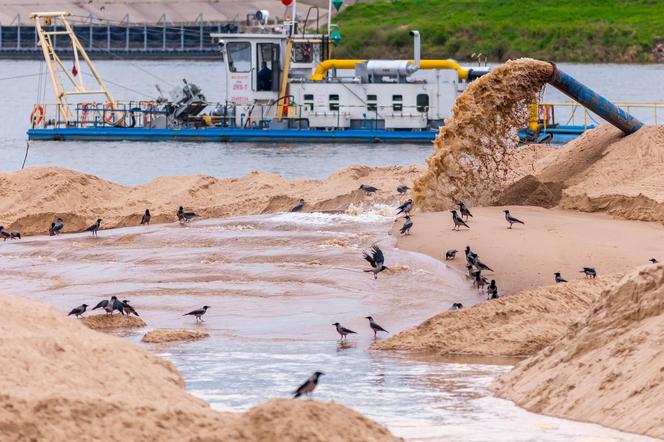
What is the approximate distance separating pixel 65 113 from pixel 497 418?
3773cm

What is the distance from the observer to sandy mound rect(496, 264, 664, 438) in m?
11.6

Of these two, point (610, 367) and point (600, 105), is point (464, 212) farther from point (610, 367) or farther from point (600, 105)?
point (610, 367)

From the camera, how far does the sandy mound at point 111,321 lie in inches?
658

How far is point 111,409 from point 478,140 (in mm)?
14424

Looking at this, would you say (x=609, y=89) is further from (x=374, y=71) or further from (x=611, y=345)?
(x=611, y=345)

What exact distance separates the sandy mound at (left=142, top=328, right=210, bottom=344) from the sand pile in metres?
8.22

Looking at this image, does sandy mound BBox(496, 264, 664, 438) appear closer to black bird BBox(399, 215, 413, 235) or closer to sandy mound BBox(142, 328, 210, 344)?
sandy mound BBox(142, 328, 210, 344)

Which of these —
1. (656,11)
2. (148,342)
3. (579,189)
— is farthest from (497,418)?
(656,11)

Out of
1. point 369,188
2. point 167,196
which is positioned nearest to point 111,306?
point 369,188

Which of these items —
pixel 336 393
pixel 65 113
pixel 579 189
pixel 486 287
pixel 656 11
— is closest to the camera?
pixel 336 393

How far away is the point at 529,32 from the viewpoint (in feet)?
326

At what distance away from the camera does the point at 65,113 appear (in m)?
48.2

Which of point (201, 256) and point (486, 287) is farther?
point (201, 256)

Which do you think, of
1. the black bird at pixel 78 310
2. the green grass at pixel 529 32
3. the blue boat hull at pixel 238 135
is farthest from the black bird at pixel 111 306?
the green grass at pixel 529 32
